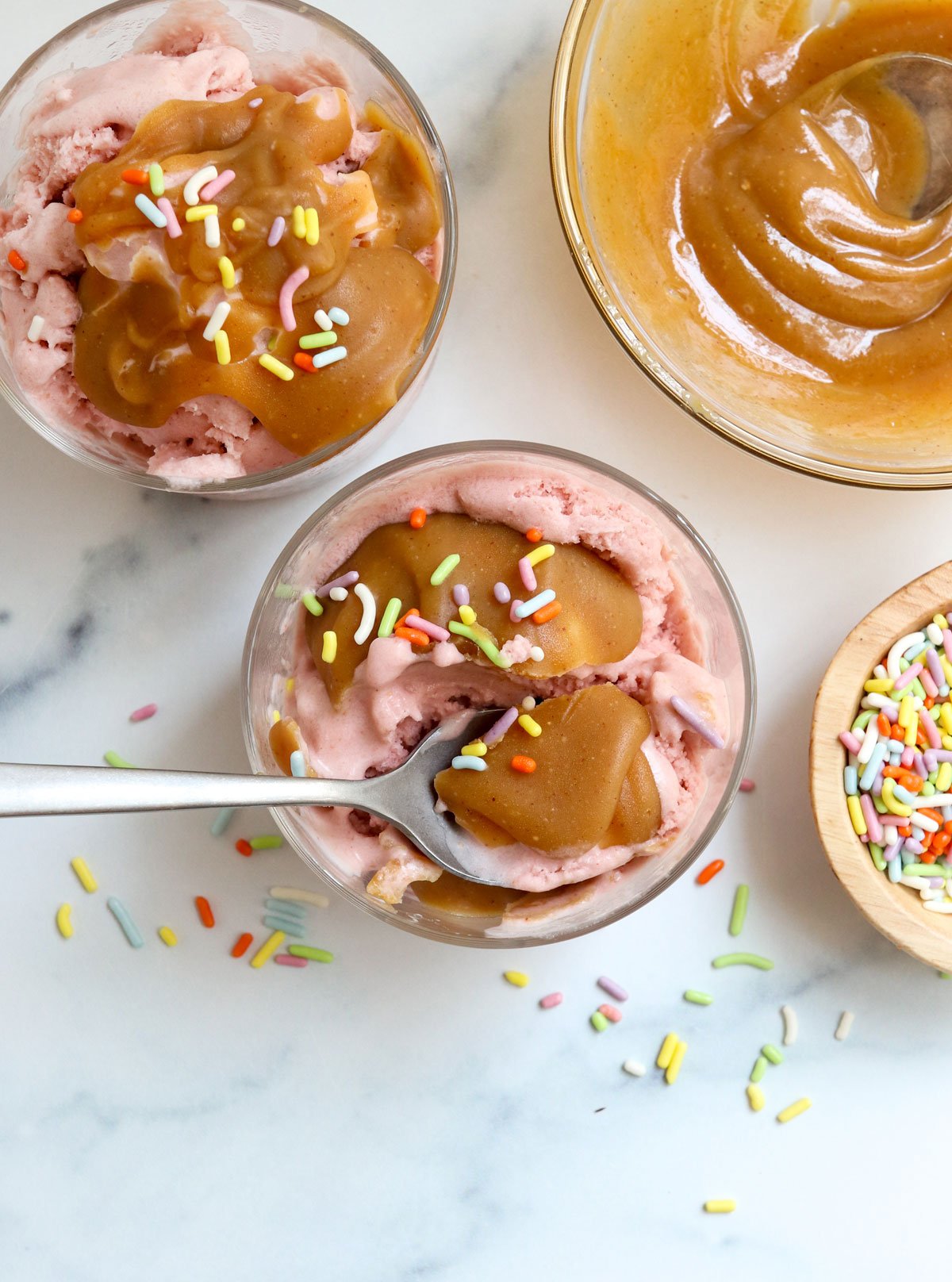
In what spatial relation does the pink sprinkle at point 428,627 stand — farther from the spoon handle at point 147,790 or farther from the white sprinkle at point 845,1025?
the white sprinkle at point 845,1025

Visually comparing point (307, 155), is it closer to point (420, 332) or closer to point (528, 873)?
point (420, 332)

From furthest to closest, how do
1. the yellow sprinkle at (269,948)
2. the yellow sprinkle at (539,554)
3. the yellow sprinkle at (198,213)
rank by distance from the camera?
the yellow sprinkle at (269,948), the yellow sprinkle at (539,554), the yellow sprinkle at (198,213)

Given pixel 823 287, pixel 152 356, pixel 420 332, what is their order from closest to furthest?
pixel 152 356 < pixel 420 332 < pixel 823 287

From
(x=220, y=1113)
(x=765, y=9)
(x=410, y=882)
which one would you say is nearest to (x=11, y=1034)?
(x=220, y=1113)

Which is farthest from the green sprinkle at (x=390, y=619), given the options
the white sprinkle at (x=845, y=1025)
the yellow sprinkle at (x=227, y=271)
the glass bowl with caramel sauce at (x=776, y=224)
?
the white sprinkle at (x=845, y=1025)

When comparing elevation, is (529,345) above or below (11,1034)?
above

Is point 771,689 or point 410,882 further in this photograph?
point 771,689

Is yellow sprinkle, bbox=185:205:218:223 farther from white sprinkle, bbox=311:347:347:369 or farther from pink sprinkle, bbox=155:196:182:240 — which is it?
white sprinkle, bbox=311:347:347:369

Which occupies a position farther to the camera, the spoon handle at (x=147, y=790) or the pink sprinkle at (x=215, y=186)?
the pink sprinkle at (x=215, y=186)
